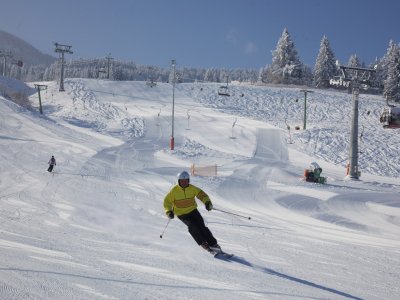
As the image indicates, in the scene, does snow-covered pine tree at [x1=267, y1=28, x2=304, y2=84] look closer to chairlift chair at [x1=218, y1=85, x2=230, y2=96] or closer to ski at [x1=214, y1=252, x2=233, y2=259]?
chairlift chair at [x1=218, y1=85, x2=230, y2=96]

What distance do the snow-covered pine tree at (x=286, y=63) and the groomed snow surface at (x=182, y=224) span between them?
41.4 m

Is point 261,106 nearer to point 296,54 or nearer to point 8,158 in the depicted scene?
point 296,54

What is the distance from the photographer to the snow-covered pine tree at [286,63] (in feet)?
262

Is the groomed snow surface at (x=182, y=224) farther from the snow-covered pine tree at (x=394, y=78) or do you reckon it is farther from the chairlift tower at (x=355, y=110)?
the snow-covered pine tree at (x=394, y=78)

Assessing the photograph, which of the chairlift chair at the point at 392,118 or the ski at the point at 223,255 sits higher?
the chairlift chair at the point at 392,118

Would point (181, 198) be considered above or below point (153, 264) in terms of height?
above

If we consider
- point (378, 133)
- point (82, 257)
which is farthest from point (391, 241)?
point (378, 133)

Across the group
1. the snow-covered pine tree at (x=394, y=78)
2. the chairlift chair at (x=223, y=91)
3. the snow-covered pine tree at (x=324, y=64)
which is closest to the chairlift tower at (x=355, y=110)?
the chairlift chair at (x=223, y=91)

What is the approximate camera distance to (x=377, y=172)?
34.5 meters

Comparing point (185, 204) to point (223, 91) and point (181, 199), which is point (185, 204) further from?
point (223, 91)

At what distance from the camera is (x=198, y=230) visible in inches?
335

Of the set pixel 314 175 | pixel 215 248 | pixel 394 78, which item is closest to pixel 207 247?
pixel 215 248

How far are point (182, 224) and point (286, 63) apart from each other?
246ft

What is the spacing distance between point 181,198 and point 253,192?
9478mm
